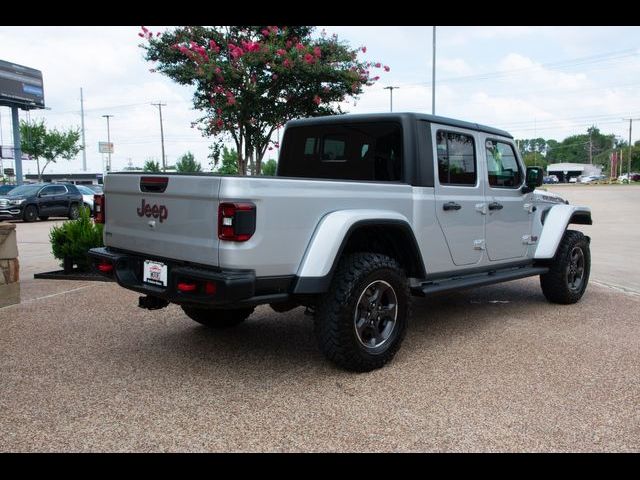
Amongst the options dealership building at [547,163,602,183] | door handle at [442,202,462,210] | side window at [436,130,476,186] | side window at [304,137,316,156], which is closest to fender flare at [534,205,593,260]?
side window at [436,130,476,186]

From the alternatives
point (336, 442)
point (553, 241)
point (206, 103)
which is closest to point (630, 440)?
point (336, 442)

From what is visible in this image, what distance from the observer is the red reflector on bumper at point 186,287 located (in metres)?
3.47

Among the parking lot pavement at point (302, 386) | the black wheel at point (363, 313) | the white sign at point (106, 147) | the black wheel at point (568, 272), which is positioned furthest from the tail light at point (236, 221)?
the white sign at point (106, 147)

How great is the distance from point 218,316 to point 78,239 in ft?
12.3

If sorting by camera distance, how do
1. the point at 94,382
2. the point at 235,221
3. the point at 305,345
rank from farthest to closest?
1. the point at 305,345
2. the point at 94,382
3. the point at 235,221

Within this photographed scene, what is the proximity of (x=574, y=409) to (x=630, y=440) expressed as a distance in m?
0.41

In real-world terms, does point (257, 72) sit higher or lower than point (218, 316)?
higher

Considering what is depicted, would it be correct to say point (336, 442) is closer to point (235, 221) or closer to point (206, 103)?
point (235, 221)

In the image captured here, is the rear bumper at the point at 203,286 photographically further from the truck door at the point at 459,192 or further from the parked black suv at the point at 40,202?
the parked black suv at the point at 40,202

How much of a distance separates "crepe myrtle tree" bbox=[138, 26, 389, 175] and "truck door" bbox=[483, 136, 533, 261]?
5097 mm

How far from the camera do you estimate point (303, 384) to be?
12.6 ft

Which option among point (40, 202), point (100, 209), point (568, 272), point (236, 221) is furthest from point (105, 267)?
point (40, 202)

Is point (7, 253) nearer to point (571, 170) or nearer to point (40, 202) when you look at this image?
point (40, 202)

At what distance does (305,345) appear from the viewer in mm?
4766
